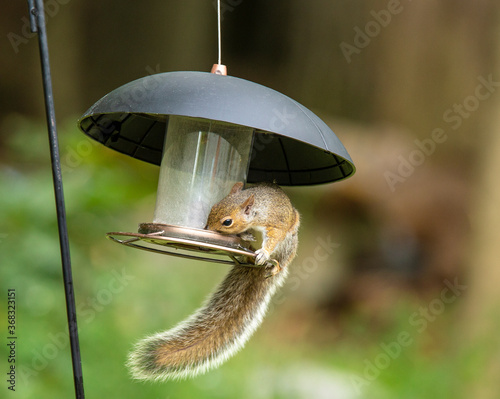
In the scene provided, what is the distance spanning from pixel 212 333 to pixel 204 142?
0.57 m

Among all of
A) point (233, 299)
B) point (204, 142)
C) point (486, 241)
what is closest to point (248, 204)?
point (204, 142)

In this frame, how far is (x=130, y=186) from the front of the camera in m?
2.66

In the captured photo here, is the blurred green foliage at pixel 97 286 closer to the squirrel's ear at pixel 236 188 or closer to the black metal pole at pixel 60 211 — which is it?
the squirrel's ear at pixel 236 188

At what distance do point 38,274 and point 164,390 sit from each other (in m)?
0.62

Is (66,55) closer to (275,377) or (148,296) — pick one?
(148,296)

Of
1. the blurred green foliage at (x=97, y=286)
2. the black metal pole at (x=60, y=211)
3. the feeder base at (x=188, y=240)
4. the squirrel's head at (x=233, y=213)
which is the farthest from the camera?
the blurred green foliage at (x=97, y=286)

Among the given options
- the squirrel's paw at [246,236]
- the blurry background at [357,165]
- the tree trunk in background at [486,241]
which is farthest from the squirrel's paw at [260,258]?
the tree trunk in background at [486,241]

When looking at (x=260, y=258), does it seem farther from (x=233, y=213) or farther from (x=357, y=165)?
(x=357, y=165)

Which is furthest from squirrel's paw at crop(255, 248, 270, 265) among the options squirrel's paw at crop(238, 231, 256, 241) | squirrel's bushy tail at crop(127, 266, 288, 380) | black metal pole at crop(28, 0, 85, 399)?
black metal pole at crop(28, 0, 85, 399)

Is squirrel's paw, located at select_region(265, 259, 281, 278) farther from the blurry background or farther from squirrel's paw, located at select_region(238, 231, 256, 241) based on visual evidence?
the blurry background

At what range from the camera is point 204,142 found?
165cm

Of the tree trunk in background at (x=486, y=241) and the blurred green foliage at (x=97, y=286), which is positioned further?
the tree trunk in background at (x=486, y=241)

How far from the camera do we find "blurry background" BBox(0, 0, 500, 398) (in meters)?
3.17

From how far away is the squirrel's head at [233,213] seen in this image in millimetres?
1591
